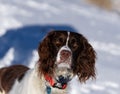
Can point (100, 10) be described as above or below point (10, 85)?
above

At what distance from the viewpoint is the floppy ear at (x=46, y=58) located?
6230 millimetres

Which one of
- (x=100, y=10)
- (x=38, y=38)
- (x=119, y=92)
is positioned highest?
(x=100, y=10)

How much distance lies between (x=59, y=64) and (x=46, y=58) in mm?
213

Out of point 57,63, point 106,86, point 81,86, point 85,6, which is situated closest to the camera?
point 57,63

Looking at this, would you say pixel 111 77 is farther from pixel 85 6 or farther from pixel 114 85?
pixel 85 6

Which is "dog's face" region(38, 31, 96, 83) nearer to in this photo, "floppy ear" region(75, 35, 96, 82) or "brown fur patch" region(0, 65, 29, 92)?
"floppy ear" region(75, 35, 96, 82)

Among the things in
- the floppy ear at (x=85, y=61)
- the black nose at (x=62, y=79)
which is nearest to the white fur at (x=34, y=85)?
the black nose at (x=62, y=79)

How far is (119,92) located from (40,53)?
3.31 m

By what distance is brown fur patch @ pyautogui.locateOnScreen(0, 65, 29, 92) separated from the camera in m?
7.07

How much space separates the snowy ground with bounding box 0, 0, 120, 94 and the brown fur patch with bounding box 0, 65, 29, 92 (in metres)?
1.50

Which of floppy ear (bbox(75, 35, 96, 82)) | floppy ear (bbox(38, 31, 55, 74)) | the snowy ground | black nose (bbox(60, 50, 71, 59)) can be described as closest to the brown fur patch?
floppy ear (bbox(38, 31, 55, 74))

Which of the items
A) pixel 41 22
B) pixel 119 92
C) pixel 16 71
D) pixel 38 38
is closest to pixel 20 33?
pixel 38 38

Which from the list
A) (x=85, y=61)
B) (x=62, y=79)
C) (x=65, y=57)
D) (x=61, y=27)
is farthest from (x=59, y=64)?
(x=61, y=27)

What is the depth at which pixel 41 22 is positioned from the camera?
1405 cm
